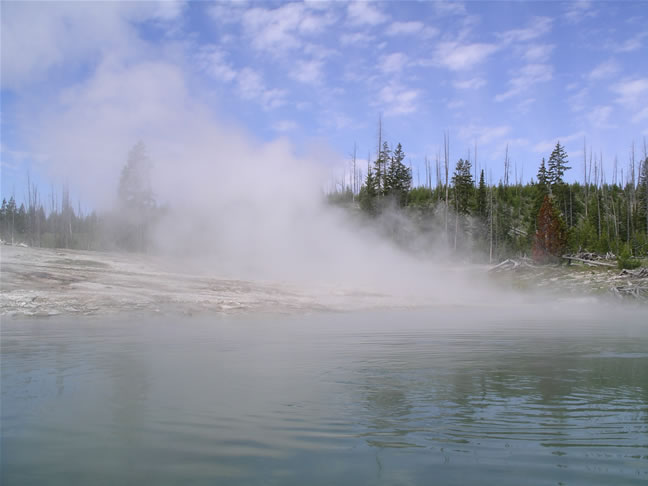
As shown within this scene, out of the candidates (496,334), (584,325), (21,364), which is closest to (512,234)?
(584,325)

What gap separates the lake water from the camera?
2.82 meters

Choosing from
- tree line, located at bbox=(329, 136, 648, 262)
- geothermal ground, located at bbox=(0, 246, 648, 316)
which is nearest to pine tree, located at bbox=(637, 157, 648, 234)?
tree line, located at bbox=(329, 136, 648, 262)

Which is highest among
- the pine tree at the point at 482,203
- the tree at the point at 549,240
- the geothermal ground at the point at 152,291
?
the pine tree at the point at 482,203

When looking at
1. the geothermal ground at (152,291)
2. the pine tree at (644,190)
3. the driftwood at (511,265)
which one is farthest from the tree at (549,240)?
the pine tree at (644,190)

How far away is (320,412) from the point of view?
3.99 m

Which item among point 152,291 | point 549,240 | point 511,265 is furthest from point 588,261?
point 152,291

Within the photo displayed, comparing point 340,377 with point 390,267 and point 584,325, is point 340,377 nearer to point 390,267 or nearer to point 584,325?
point 584,325

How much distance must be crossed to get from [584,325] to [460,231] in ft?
123

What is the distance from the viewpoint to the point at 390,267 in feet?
81.0

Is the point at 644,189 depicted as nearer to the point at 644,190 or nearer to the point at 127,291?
the point at 644,190

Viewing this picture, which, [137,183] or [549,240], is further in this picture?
[137,183]

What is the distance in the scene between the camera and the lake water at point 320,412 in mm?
2816

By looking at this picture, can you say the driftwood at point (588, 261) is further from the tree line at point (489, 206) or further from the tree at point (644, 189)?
the tree at point (644, 189)

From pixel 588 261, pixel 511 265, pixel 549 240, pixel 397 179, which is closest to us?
pixel 588 261
